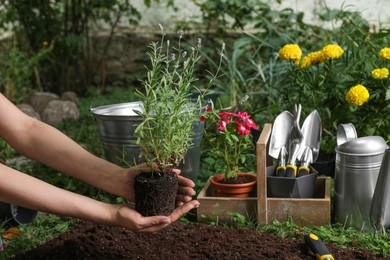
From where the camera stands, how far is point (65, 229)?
9.76 ft

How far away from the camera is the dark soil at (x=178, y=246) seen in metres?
2.49

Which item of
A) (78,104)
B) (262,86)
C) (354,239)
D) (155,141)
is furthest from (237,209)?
(78,104)

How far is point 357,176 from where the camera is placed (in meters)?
2.81

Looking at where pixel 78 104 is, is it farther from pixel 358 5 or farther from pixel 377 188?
pixel 377 188

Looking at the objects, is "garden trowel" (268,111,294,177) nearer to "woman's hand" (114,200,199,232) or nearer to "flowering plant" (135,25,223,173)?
"flowering plant" (135,25,223,173)

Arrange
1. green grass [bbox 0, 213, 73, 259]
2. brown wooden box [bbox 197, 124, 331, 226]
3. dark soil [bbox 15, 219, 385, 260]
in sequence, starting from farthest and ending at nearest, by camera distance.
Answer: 1. brown wooden box [bbox 197, 124, 331, 226]
2. green grass [bbox 0, 213, 73, 259]
3. dark soil [bbox 15, 219, 385, 260]

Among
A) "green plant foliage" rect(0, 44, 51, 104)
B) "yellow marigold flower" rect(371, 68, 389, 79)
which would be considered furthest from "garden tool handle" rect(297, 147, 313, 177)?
"green plant foliage" rect(0, 44, 51, 104)

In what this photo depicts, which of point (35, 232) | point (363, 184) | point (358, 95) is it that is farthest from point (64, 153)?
point (358, 95)

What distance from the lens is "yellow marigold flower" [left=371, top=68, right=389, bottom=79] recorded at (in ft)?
10.4

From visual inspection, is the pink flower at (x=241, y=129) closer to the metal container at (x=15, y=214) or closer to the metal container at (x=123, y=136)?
the metal container at (x=123, y=136)

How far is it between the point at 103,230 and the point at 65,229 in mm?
295

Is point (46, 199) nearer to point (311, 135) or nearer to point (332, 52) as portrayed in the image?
point (311, 135)

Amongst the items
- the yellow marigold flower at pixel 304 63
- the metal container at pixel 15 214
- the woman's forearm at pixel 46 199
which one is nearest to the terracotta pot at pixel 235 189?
the yellow marigold flower at pixel 304 63

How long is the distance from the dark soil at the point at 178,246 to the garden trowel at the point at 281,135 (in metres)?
0.47
